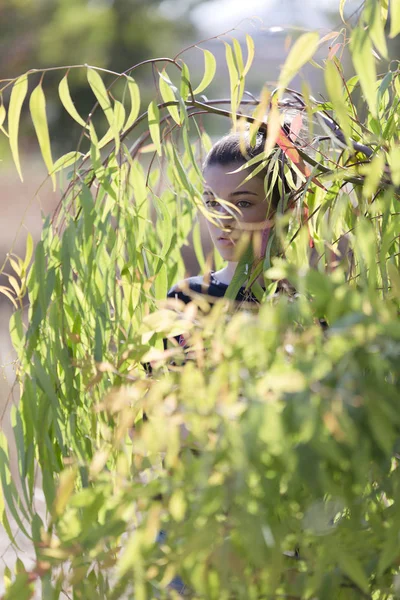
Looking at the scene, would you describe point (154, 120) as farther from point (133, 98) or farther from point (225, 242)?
point (225, 242)

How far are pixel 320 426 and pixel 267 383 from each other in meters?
0.04

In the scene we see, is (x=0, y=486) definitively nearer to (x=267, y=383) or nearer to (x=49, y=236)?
(x=49, y=236)

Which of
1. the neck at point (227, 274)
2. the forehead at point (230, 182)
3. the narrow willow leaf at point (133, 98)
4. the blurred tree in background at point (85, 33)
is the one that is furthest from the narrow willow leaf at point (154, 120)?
the blurred tree in background at point (85, 33)

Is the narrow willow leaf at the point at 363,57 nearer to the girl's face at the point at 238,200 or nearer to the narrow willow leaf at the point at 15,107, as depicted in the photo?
the narrow willow leaf at the point at 15,107

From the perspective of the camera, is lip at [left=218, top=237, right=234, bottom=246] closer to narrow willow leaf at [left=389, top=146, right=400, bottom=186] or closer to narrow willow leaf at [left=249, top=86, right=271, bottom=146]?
narrow willow leaf at [left=249, top=86, right=271, bottom=146]

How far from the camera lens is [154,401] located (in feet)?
1.58

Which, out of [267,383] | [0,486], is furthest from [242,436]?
[0,486]

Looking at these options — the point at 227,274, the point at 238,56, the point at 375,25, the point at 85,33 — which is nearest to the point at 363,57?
the point at 375,25

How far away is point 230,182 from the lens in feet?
3.47

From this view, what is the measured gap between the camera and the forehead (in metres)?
1.05

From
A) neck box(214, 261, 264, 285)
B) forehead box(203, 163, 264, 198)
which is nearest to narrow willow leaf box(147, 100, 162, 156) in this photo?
forehead box(203, 163, 264, 198)

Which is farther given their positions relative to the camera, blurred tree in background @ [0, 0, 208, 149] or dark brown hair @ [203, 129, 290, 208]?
blurred tree in background @ [0, 0, 208, 149]

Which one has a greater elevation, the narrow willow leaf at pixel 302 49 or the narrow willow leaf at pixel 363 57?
the narrow willow leaf at pixel 302 49

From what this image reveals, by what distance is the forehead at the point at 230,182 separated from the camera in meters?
1.05
